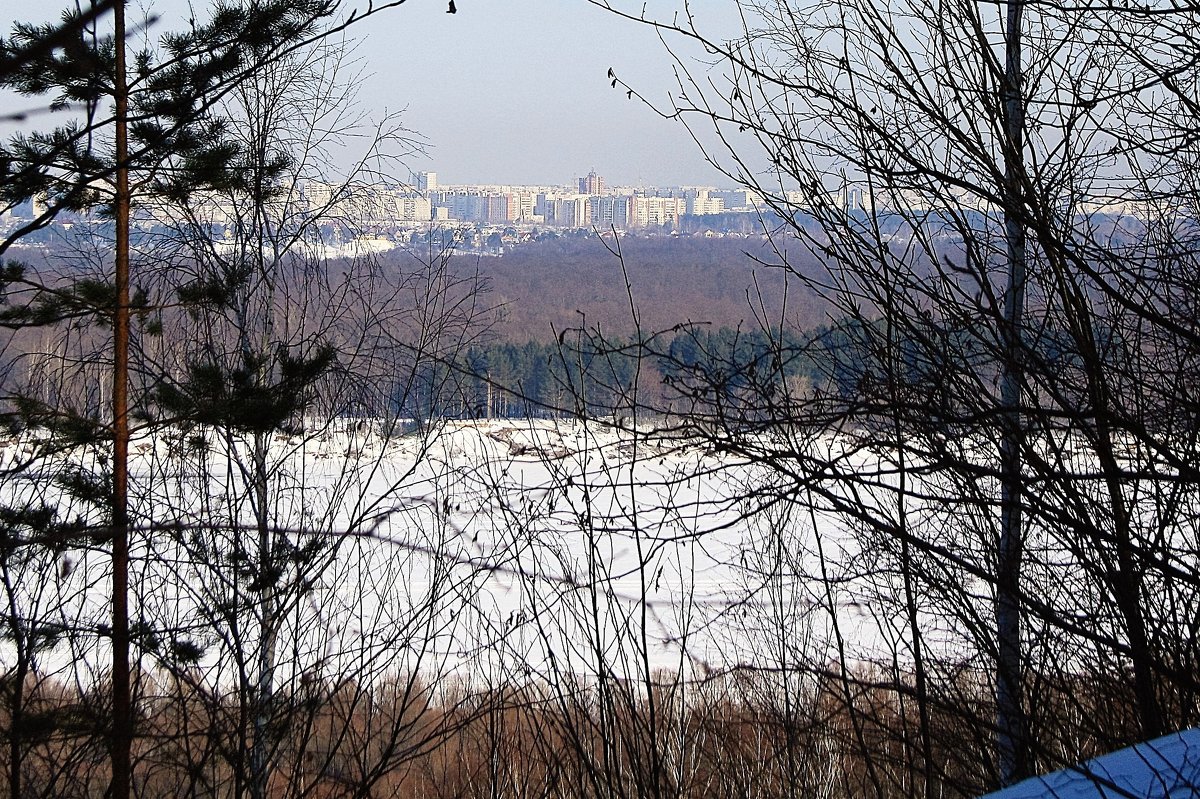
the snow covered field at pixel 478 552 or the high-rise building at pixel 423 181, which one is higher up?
the high-rise building at pixel 423 181

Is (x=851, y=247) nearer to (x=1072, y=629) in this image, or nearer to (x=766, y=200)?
(x=766, y=200)

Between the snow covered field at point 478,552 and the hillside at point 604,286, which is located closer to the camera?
the snow covered field at point 478,552

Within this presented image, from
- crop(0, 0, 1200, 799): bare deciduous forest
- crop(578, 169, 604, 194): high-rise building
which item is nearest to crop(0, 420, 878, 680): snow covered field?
crop(0, 0, 1200, 799): bare deciduous forest

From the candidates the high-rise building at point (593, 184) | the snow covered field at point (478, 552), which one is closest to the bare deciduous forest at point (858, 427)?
the snow covered field at point (478, 552)

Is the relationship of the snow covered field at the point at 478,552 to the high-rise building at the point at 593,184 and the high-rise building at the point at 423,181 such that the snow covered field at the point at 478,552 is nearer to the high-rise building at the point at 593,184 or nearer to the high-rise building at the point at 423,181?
the high-rise building at the point at 423,181

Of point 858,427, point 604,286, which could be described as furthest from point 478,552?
point 604,286

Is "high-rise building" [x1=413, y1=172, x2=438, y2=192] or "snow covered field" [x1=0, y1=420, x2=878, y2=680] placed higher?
"high-rise building" [x1=413, y1=172, x2=438, y2=192]

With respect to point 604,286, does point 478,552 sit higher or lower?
lower

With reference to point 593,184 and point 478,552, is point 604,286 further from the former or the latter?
point 478,552

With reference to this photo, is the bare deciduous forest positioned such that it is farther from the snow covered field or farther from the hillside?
the hillside

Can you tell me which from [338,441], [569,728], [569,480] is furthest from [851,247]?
[338,441]

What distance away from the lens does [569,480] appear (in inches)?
121

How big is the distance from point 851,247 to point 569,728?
5.10 ft

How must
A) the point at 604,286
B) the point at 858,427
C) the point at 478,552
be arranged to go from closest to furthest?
the point at 858,427
the point at 478,552
the point at 604,286
